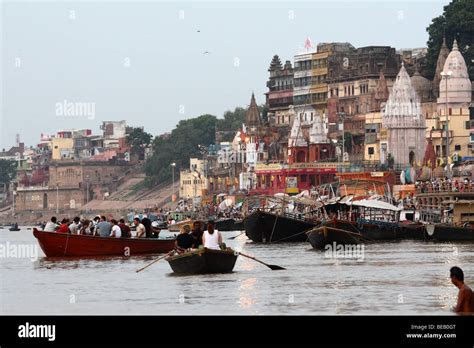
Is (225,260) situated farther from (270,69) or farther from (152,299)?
(270,69)

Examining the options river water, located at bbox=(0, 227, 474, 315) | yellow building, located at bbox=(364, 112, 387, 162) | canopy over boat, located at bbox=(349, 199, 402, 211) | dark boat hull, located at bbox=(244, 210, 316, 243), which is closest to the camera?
river water, located at bbox=(0, 227, 474, 315)

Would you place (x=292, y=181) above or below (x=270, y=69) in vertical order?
below

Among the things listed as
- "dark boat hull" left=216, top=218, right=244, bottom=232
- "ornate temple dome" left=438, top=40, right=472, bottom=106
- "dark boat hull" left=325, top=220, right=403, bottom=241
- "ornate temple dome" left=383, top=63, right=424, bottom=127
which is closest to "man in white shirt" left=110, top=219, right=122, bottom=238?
"dark boat hull" left=325, top=220, right=403, bottom=241

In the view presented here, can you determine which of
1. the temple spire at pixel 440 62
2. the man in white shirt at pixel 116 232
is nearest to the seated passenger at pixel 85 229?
the man in white shirt at pixel 116 232

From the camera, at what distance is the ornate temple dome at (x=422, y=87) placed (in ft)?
471

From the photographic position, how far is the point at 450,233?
225 ft

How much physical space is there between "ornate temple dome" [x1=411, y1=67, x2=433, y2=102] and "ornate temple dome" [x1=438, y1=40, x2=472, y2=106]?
8.18 m

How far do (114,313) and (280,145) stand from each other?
448ft

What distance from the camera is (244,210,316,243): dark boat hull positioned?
259 feet

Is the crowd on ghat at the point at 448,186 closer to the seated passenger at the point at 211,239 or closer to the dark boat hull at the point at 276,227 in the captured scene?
the dark boat hull at the point at 276,227

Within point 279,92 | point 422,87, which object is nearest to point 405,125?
point 422,87

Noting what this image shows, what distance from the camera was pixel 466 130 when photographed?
428 ft

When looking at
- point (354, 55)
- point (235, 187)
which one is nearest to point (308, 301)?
point (354, 55)

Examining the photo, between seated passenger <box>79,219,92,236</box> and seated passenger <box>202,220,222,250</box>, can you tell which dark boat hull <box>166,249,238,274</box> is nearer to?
seated passenger <box>202,220,222,250</box>
